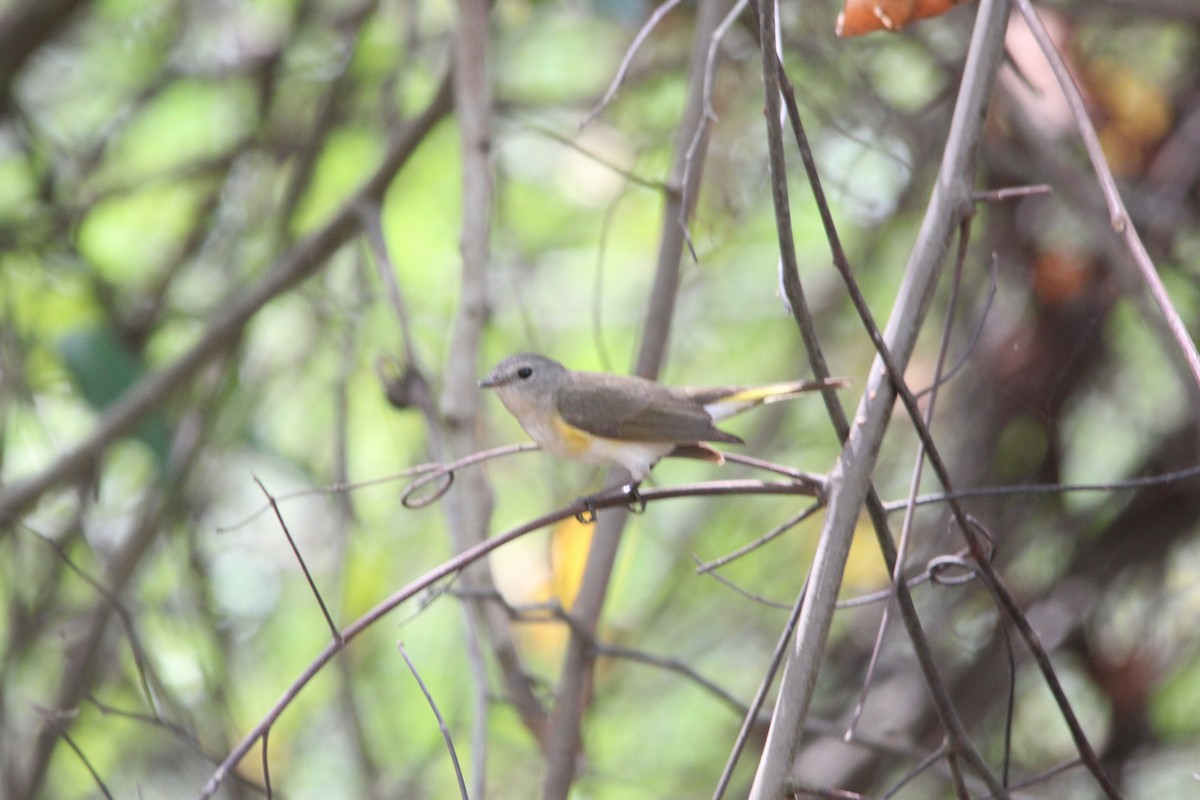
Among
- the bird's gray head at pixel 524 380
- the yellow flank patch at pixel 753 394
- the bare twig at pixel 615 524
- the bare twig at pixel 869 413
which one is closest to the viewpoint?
the bare twig at pixel 869 413

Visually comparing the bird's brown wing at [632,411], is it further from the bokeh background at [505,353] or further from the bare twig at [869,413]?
the bare twig at [869,413]

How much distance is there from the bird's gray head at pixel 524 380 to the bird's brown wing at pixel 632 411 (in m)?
0.06

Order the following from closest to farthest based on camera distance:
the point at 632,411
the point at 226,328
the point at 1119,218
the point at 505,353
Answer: the point at 1119,218 < the point at 632,411 < the point at 226,328 < the point at 505,353

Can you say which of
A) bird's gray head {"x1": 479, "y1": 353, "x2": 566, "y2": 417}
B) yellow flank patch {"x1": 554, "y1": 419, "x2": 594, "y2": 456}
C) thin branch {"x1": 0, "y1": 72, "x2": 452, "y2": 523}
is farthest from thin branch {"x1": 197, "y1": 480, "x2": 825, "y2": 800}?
thin branch {"x1": 0, "y1": 72, "x2": 452, "y2": 523}

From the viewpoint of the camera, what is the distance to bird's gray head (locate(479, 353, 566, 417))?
8.63 ft

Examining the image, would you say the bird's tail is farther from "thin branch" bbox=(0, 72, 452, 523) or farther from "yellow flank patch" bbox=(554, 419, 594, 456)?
"thin branch" bbox=(0, 72, 452, 523)

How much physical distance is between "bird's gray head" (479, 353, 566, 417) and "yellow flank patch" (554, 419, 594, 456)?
0.09m

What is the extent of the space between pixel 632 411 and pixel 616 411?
4 cm

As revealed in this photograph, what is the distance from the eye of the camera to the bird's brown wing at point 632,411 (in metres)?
2.41

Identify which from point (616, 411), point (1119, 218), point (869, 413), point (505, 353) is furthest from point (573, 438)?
point (505, 353)

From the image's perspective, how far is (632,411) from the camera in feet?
8.14

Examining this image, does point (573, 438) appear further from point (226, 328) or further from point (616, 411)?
point (226, 328)

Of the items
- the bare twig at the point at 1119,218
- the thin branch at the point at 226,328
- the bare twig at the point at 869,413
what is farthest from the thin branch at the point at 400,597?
the thin branch at the point at 226,328

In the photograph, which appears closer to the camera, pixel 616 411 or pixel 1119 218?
pixel 1119 218
